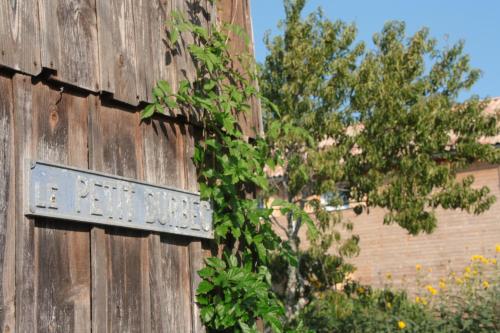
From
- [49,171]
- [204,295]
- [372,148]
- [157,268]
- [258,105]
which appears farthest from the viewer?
[372,148]

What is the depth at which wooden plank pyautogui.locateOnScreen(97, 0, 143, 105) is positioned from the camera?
421cm

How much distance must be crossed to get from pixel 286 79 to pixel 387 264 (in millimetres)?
9576

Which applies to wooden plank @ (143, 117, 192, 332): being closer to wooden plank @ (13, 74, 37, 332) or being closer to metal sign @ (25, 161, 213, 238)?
metal sign @ (25, 161, 213, 238)

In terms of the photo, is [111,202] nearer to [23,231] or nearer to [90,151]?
[90,151]

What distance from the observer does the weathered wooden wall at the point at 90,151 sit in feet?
11.7

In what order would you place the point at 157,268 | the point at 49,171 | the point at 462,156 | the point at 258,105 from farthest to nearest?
the point at 462,156, the point at 258,105, the point at 157,268, the point at 49,171

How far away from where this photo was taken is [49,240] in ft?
12.1

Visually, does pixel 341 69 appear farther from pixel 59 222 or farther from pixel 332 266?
pixel 59 222

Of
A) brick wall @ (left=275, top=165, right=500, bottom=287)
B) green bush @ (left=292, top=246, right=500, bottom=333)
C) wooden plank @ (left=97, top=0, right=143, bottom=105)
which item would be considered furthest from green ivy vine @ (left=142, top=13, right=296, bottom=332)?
brick wall @ (left=275, top=165, right=500, bottom=287)

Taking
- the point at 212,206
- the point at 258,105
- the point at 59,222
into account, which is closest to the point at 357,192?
the point at 258,105

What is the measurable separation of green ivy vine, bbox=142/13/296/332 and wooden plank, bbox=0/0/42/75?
34.4 inches

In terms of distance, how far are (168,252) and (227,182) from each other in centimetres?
67

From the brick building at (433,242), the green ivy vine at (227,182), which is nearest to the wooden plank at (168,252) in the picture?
the green ivy vine at (227,182)

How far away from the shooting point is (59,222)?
376 centimetres
